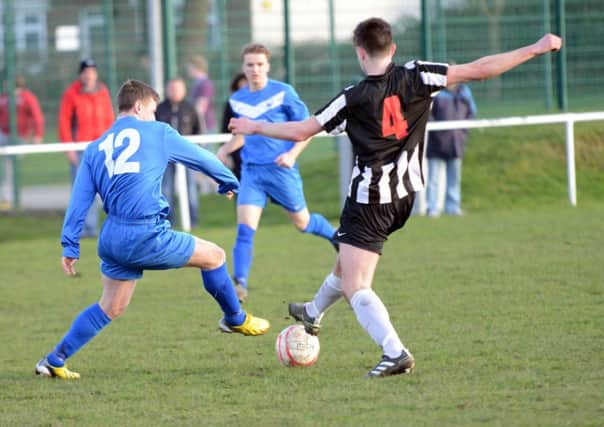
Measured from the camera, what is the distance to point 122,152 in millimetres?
6148

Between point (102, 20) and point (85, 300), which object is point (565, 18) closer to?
point (102, 20)

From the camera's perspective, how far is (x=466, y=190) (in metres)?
15.6

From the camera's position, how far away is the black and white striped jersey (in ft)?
19.5

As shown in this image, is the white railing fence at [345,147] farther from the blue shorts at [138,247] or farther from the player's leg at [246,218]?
the blue shorts at [138,247]

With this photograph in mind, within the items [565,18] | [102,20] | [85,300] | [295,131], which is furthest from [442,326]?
[102,20]

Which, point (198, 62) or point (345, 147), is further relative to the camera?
point (198, 62)

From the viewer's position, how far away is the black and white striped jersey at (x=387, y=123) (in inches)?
235

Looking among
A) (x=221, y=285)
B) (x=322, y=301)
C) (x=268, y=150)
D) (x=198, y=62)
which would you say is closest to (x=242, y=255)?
(x=268, y=150)

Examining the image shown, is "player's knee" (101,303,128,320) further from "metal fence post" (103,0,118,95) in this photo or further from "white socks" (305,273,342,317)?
"metal fence post" (103,0,118,95)

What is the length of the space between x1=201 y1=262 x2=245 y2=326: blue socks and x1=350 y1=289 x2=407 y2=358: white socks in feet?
3.00

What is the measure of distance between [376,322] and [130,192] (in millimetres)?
1473

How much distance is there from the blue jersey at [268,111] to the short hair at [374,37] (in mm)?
3294

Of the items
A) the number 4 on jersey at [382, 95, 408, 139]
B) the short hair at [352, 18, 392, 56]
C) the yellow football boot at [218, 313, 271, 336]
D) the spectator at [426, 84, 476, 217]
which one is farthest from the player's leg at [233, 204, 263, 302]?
the spectator at [426, 84, 476, 217]

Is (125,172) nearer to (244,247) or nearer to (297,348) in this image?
(297,348)
